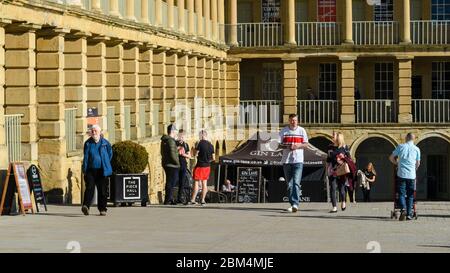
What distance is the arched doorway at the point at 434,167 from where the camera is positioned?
6212cm

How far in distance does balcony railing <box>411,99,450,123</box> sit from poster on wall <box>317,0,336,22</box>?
4946 millimetres

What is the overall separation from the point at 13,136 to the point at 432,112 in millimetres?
35251

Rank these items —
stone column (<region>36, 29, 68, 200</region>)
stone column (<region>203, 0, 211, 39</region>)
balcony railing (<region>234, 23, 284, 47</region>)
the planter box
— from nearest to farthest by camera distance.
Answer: the planter box, stone column (<region>36, 29, 68, 200</region>), stone column (<region>203, 0, 211, 39</region>), balcony railing (<region>234, 23, 284, 47</region>)

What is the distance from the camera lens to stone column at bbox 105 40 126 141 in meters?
37.8

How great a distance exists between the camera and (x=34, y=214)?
25.2m

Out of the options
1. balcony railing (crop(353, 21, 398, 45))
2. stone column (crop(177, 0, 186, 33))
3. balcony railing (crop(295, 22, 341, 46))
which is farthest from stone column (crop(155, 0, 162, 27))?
balcony railing (crop(353, 21, 398, 45))

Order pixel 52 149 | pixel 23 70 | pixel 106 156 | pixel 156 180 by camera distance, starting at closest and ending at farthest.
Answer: pixel 106 156
pixel 23 70
pixel 52 149
pixel 156 180

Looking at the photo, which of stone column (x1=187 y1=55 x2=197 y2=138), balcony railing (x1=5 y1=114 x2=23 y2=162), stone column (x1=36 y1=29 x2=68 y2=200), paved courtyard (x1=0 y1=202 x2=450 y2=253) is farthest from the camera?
stone column (x1=187 y1=55 x2=197 y2=138)

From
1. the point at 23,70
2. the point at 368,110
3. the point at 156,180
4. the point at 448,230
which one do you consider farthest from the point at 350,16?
the point at 448,230

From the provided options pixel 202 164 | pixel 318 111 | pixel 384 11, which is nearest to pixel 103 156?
pixel 202 164

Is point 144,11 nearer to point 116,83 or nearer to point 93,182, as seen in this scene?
point 116,83

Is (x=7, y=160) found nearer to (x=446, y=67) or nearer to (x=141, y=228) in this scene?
→ (x=141, y=228)

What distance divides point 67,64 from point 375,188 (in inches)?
1227

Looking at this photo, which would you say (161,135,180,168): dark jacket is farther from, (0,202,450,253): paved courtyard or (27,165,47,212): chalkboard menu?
(27,165,47,212): chalkboard menu
